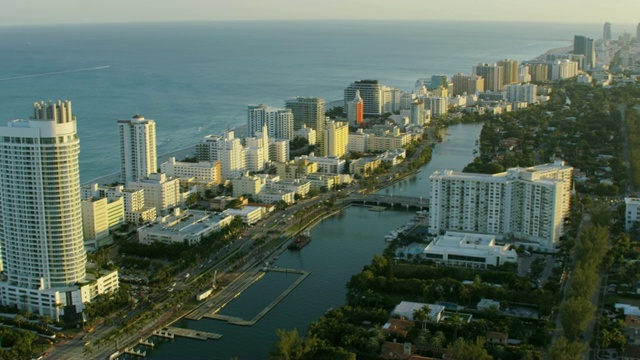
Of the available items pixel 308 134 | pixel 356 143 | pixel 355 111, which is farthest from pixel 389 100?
pixel 356 143

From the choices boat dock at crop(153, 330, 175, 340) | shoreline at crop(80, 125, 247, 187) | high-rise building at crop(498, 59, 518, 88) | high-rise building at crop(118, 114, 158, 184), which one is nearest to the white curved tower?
boat dock at crop(153, 330, 175, 340)

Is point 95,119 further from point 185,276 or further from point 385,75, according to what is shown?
point 385,75

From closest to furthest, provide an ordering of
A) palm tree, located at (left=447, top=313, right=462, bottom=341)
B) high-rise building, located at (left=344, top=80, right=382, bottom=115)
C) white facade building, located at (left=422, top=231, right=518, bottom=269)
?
palm tree, located at (left=447, top=313, right=462, bottom=341) → white facade building, located at (left=422, top=231, right=518, bottom=269) → high-rise building, located at (left=344, top=80, right=382, bottom=115)

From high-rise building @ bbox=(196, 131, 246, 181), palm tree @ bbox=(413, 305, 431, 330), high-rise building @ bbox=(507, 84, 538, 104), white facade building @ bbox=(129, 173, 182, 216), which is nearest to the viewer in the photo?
palm tree @ bbox=(413, 305, 431, 330)

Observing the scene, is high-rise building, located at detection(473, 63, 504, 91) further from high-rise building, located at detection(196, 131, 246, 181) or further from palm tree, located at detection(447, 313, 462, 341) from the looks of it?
palm tree, located at detection(447, 313, 462, 341)

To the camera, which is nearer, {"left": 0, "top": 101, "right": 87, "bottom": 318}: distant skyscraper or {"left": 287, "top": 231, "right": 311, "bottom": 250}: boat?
{"left": 0, "top": 101, "right": 87, "bottom": 318}: distant skyscraper

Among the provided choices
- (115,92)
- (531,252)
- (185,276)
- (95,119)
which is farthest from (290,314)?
(115,92)

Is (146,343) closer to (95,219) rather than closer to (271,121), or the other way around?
(95,219)
